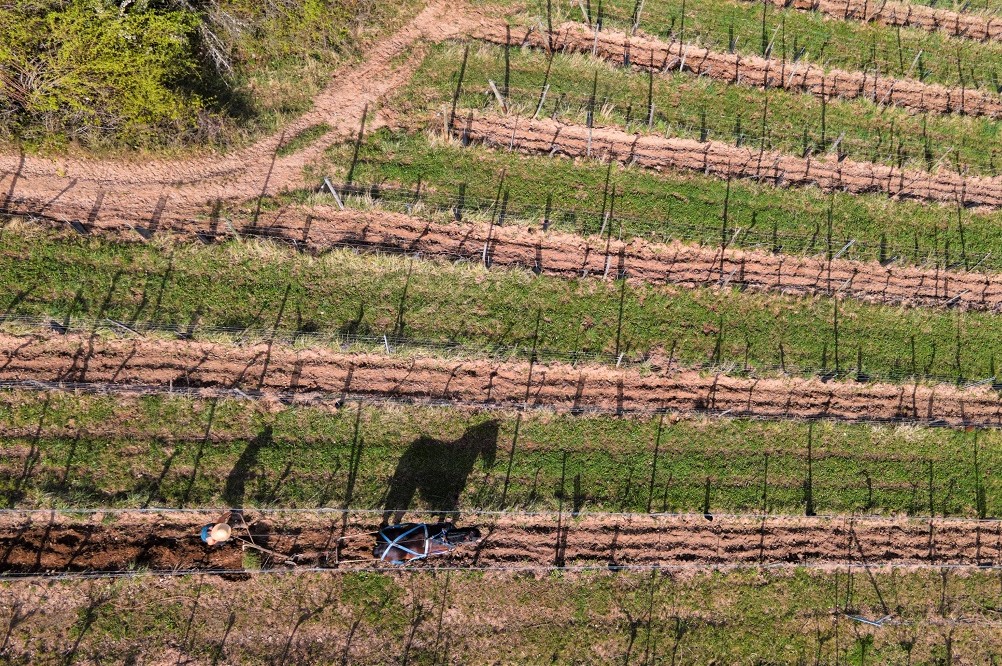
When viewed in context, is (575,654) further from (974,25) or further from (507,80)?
(974,25)

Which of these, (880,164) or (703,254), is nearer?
(703,254)

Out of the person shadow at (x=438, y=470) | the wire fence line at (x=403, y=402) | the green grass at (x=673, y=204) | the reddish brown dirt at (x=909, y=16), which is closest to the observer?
the wire fence line at (x=403, y=402)

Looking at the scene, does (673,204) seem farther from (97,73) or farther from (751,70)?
(97,73)

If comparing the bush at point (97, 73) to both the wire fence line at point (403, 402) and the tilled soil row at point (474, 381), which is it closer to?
the tilled soil row at point (474, 381)

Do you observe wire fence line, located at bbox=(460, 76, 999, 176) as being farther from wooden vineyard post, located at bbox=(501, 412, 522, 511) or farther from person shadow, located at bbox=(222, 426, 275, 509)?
person shadow, located at bbox=(222, 426, 275, 509)

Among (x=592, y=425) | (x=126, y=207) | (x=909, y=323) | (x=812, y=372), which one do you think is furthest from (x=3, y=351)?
(x=909, y=323)

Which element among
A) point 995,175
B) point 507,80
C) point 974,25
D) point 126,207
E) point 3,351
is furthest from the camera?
point 974,25

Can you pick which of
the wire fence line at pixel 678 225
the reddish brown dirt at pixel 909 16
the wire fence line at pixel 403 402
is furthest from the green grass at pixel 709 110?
the wire fence line at pixel 403 402
